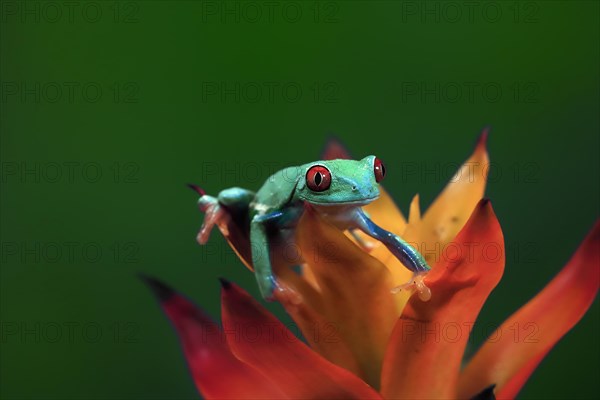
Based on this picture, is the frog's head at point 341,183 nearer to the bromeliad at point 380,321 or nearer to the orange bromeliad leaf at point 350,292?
the bromeliad at point 380,321

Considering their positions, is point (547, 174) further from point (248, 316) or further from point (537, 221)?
point (248, 316)

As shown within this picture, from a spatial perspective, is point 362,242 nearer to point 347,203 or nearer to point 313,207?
point 347,203

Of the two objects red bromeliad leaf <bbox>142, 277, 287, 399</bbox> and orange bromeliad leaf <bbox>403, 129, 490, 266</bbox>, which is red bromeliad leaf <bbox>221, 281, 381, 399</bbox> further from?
orange bromeliad leaf <bbox>403, 129, 490, 266</bbox>

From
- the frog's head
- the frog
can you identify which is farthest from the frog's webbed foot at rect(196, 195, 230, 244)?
the frog's head

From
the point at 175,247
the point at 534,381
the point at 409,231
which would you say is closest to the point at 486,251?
the point at 409,231

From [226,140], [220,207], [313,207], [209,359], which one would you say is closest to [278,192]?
[220,207]
